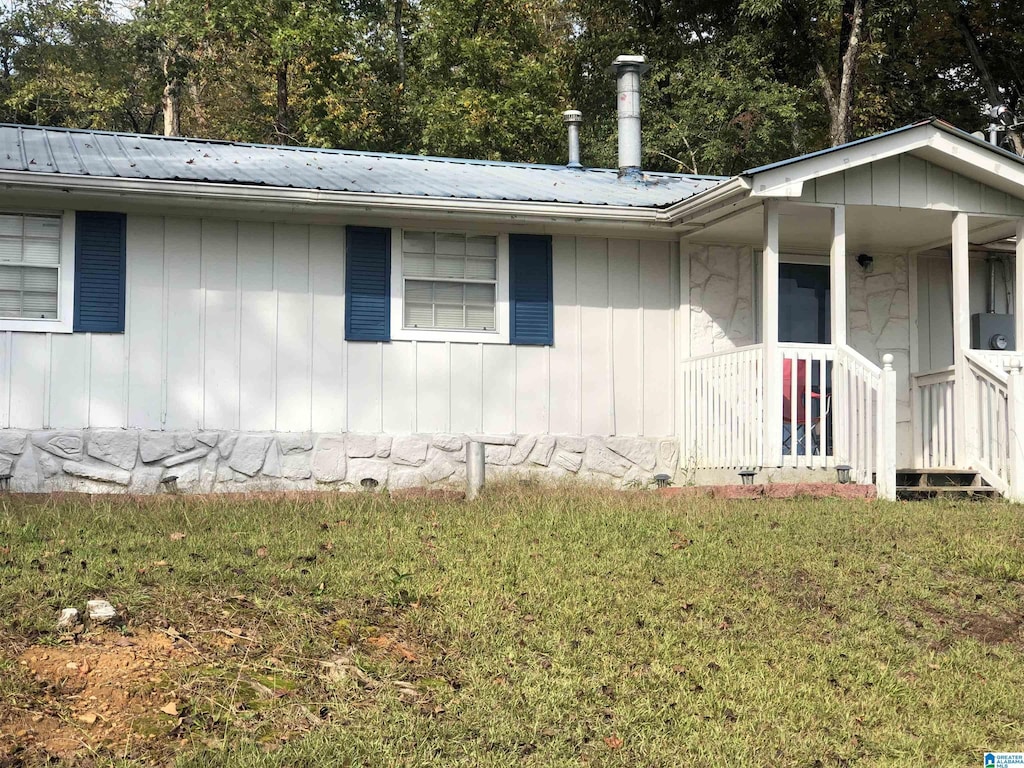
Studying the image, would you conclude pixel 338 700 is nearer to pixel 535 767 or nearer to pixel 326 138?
pixel 535 767

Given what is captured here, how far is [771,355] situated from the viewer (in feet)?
33.6

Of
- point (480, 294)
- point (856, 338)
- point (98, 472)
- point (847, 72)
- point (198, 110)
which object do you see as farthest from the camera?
point (198, 110)

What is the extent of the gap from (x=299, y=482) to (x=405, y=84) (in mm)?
16685

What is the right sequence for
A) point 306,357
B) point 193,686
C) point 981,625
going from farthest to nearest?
point 306,357 < point 981,625 < point 193,686

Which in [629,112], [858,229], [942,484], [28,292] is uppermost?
[629,112]

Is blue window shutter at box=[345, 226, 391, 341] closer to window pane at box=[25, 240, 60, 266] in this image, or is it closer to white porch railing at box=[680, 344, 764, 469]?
window pane at box=[25, 240, 60, 266]

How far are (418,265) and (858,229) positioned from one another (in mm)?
4505

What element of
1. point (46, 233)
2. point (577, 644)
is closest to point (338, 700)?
point (577, 644)

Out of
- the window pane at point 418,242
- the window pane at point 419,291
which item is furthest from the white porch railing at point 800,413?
the window pane at point 418,242

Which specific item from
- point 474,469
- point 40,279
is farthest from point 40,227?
point 474,469

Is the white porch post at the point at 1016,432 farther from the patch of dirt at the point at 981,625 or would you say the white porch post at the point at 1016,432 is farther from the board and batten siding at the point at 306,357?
the patch of dirt at the point at 981,625

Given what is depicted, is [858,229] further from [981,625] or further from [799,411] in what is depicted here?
[981,625]

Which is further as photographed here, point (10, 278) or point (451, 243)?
point (451, 243)

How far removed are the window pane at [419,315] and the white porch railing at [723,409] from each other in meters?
2.65
